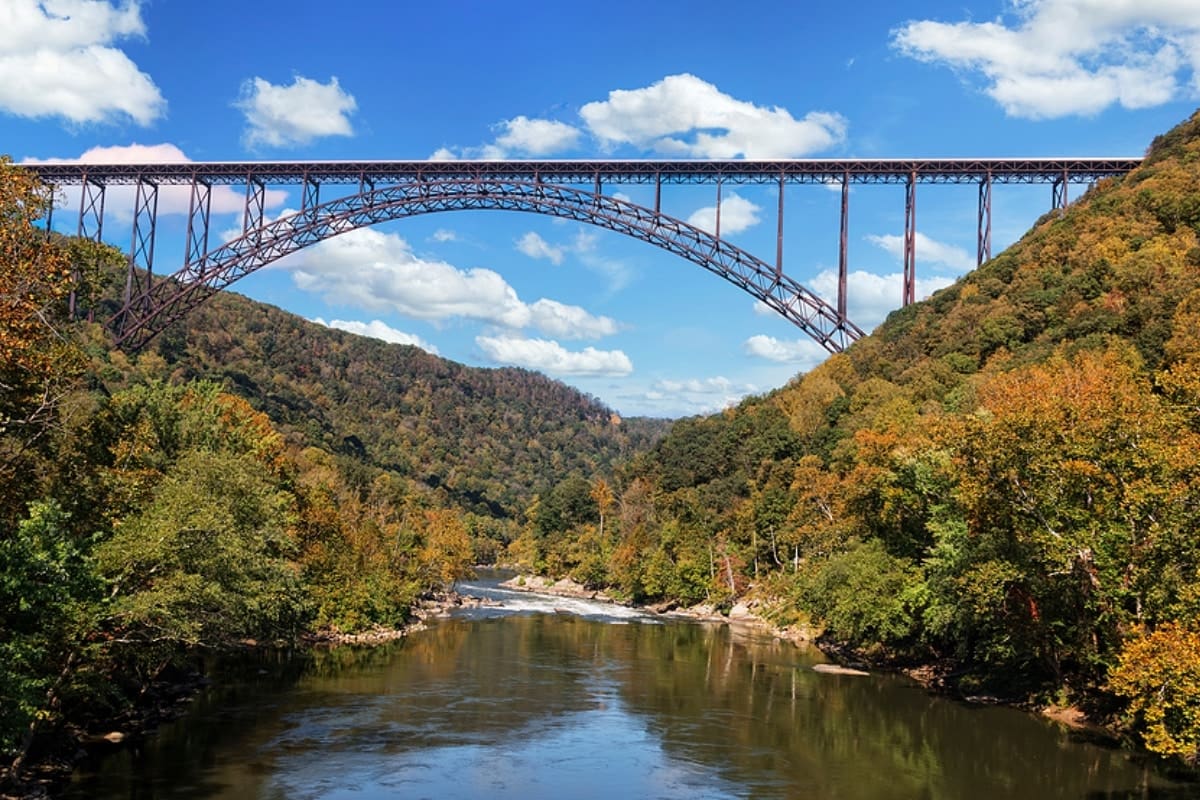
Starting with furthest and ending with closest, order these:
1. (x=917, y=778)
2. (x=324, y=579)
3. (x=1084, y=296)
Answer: (x=1084, y=296)
(x=324, y=579)
(x=917, y=778)

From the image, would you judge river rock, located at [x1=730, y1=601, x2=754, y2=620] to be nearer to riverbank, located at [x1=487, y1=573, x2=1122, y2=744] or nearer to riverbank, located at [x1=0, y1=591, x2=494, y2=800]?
riverbank, located at [x1=487, y1=573, x2=1122, y2=744]

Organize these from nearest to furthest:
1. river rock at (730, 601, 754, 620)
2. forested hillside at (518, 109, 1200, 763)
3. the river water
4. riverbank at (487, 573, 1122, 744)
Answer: the river water
forested hillside at (518, 109, 1200, 763)
riverbank at (487, 573, 1122, 744)
river rock at (730, 601, 754, 620)

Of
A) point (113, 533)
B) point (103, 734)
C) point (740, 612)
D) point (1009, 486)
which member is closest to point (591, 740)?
point (103, 734)

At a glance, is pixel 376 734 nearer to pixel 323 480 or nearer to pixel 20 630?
pixel 20 630

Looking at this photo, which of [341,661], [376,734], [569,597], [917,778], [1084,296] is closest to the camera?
[917,778]

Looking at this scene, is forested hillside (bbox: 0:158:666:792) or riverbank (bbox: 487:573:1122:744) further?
riverbank (bbox: 487:573:1122:744)

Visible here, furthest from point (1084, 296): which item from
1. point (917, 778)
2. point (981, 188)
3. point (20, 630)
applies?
point (20, 630)

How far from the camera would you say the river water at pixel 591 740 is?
21.4 metres

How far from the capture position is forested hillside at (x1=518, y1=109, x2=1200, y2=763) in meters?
23.6

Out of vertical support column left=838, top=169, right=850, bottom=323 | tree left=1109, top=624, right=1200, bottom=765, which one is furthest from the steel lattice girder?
tree left=1109, top=624, right=1200, bottom=765

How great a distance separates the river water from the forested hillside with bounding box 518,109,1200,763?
263 centimetres

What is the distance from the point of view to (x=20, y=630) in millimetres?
16609

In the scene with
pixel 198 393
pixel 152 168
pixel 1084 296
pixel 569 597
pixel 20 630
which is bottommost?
pixel 569 597

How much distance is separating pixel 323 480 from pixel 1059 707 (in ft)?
133
